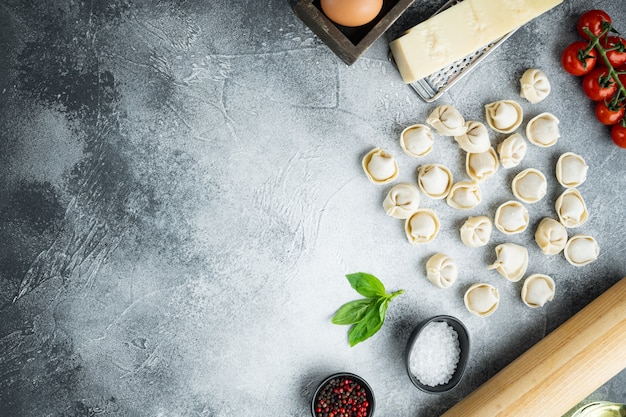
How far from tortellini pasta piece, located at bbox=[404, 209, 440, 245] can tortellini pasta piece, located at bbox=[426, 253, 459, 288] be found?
70mm

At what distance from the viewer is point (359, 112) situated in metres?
1.92

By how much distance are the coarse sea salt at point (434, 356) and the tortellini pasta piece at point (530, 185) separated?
1.66ft

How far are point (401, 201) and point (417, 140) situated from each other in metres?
0.20

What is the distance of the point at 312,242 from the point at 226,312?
1.16 feet

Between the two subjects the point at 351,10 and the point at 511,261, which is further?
the point at 511,261

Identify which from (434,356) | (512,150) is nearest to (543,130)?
(512,150)

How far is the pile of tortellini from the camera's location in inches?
74.3

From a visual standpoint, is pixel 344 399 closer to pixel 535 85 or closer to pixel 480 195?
pixel 480 195

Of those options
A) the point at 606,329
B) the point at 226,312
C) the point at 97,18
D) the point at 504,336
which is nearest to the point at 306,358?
the point at 226,312

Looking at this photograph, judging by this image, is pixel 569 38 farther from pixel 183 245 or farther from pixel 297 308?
pixel 183 245

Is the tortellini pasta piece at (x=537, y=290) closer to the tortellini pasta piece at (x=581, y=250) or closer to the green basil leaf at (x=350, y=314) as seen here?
the tortellini pasta piece at (x=581, y=250)

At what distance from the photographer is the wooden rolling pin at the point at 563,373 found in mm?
1772

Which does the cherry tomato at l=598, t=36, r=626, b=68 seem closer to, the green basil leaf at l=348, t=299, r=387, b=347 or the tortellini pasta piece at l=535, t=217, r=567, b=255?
the tortellini pasta piece at l=535, t=217, r=567, b=255

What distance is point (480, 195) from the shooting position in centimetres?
196
